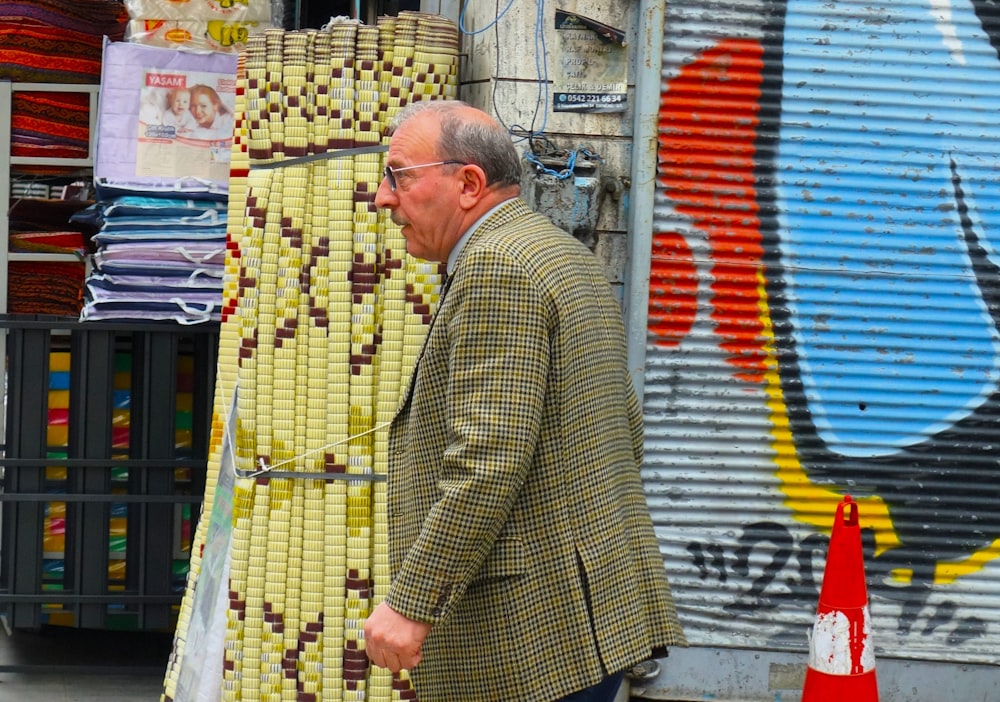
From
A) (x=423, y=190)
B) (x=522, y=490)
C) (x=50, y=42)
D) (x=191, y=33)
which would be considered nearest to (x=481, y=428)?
(x=522, y=490)

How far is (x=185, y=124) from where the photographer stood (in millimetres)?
4949

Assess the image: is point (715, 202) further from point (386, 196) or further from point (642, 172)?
point (386, 196)

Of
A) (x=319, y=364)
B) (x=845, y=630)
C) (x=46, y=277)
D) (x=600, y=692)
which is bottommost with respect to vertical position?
(x=845, y=630)

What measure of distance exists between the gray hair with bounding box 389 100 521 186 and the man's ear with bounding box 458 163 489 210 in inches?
0.5

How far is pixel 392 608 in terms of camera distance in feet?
8.47

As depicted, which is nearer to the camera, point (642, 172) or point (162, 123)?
point (642, 172)

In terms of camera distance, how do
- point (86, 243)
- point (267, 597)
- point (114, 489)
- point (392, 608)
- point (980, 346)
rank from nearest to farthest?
point (392, 608) < point (267, 597) < point (980, 346) < point (114, 489) < point (86, 243)

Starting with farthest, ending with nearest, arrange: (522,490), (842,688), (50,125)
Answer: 1. (50,125)
2. (842,688)
3. (522,490)

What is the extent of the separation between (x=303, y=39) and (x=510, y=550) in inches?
86.0

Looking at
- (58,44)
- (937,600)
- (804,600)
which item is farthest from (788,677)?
(58,44)

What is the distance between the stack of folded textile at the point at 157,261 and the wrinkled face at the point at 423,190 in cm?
220

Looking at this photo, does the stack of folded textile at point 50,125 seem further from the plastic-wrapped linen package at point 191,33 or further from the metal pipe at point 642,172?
the metal pipe at point 642,172

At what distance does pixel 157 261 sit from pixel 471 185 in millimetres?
2362

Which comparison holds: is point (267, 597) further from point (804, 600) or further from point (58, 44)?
point (58, 44)
